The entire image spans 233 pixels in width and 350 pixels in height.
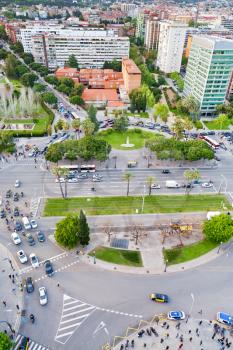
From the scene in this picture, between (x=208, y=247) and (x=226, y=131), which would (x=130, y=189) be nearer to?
(x=208, y=247)

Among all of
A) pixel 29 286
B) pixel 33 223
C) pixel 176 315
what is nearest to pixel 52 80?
pixel 33 223

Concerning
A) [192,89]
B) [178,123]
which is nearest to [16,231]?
[178,123]

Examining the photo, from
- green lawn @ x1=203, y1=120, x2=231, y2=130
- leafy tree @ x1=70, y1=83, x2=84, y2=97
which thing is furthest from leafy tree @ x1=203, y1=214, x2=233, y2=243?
leafy tree @ x1=70, y1=83, x2=84, y2=97

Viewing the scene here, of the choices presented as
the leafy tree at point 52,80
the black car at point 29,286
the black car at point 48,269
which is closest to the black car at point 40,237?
the black car at point 48,269

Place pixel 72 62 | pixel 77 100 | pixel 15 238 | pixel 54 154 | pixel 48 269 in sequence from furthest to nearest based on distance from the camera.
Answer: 1. pixel 72 62
2. pixel 77 100
3. pixel 54 154
4. pixel 15 238
5. pixel 48 269

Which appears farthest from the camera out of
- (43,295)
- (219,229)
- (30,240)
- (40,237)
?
(40,237)

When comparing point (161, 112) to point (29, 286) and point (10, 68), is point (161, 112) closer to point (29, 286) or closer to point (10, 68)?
point (29, 286)
